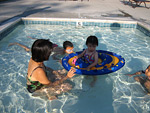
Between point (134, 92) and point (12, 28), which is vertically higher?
point (12, 28)

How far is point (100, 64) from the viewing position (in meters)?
3.70

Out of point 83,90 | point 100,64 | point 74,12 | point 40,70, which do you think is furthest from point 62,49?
point 74,12

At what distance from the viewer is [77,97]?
10.3 ft

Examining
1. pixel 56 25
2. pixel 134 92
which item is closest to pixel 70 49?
pixel 134 92

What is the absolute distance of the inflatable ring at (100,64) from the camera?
131 inches

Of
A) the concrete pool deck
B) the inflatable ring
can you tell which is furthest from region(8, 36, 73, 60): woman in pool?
the concrete pool deck

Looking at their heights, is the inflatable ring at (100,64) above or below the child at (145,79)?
above

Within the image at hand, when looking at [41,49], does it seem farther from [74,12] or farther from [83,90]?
[74,12]

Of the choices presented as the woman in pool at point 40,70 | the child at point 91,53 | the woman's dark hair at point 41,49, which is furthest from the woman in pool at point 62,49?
the woman's dark hair at point 41,49

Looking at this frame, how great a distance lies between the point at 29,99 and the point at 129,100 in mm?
2027

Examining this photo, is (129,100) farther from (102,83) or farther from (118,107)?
(102,83)

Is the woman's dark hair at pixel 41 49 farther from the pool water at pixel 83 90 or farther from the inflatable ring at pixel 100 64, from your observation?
the inflatable ring at pixel 100 64

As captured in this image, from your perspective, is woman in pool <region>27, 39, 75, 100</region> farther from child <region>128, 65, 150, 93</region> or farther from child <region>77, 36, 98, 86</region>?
child <region>128, 65, 150, 93</region>

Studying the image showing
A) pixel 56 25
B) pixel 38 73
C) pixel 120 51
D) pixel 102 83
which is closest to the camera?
pixel 38 73
